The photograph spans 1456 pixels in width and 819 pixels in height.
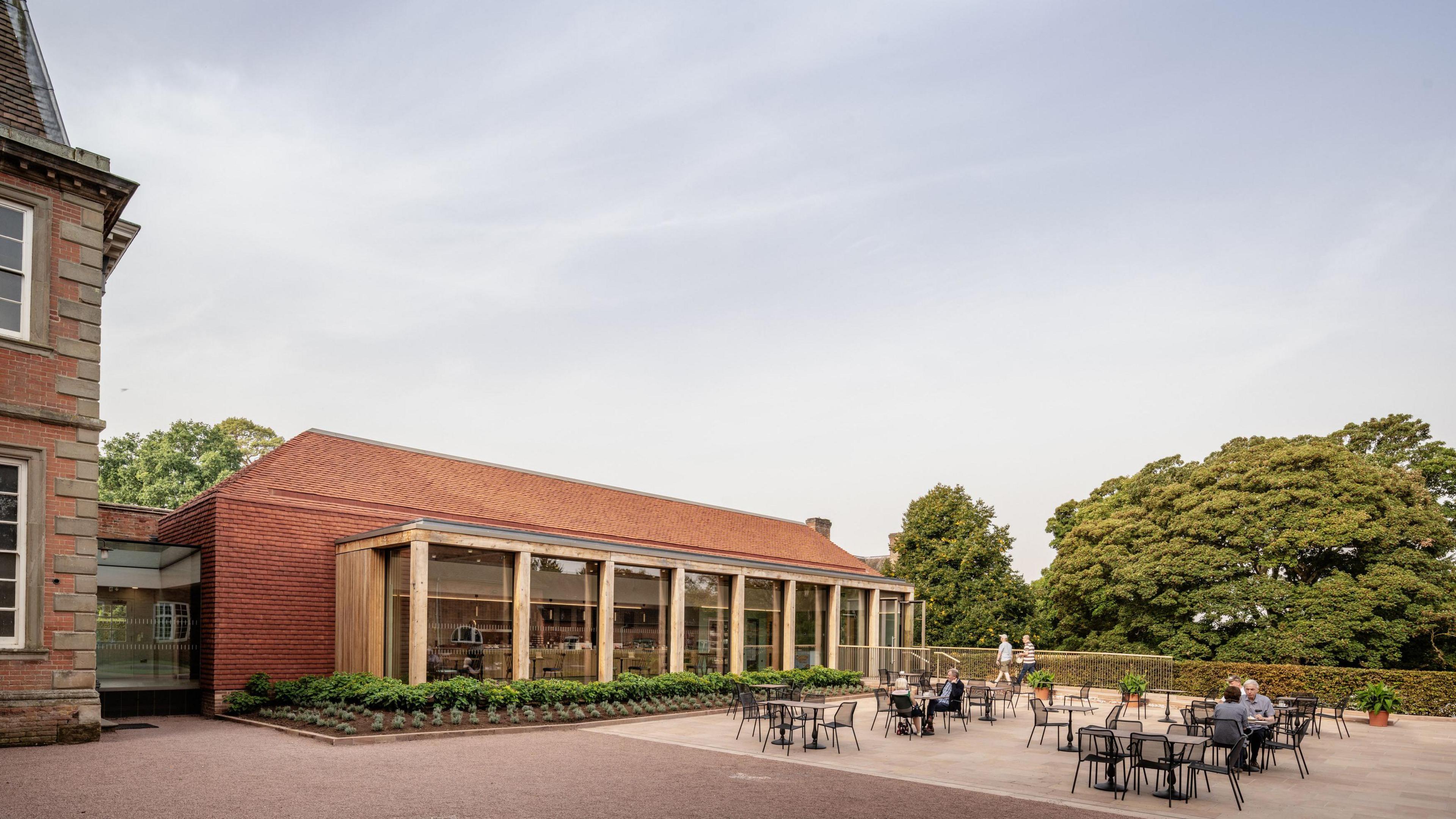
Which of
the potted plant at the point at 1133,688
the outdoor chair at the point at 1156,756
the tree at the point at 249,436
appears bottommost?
the potted plant at the point at 1133,688

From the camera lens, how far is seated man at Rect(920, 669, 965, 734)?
17141 mm

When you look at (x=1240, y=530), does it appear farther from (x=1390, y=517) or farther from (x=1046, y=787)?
(x=1046, y=787)

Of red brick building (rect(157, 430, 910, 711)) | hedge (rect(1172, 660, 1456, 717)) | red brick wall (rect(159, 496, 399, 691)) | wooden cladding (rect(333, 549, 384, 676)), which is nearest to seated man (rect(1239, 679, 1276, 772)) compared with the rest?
hedge (rect(1172, 660, 1456, 717))

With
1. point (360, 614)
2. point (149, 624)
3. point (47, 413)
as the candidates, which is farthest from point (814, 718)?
point (149, 624)

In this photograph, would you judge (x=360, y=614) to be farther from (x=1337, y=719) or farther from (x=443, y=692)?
(x=1337, y=719)

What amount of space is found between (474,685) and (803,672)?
1046 centimetres

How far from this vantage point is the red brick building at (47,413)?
12.7 metres

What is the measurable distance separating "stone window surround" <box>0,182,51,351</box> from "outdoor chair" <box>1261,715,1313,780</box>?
1881 cm

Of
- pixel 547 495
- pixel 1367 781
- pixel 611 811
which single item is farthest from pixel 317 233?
pixel 1367 781

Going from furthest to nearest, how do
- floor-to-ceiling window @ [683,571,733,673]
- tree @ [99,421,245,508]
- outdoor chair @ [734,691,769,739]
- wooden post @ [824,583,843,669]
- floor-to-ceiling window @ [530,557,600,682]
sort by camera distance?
tree @ [99,421,245,508]
wooden post @ [824,583,843,669]
floor-to-ceiling window @ [683,571,733,673]
floor-to-ceiling window @ [530,557,600,682]
outdoor chair @ [734,691,769,739]

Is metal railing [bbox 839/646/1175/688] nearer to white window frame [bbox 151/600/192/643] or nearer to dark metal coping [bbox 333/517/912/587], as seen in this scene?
dark metal coping [bbox 333/517/912/587]

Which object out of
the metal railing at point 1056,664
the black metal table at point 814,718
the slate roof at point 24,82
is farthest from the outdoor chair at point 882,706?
the slate roof at point 24,82

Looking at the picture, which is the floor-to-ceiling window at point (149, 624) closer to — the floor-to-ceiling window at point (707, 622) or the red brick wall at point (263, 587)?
the red brick wall at point (263, 587)

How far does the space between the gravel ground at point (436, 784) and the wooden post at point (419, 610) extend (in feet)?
9.86
